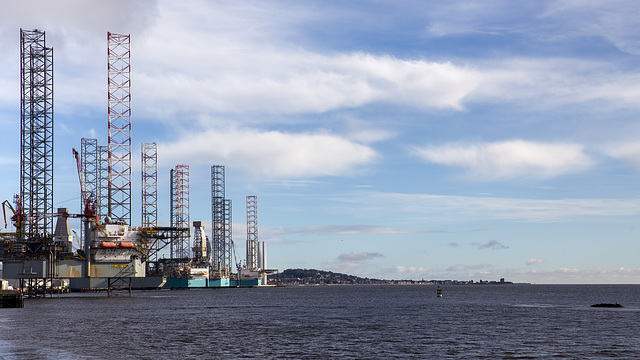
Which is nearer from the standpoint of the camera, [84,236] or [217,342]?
[217,342]

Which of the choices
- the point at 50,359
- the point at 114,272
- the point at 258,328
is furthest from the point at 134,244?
the point at 50,359

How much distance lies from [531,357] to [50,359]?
35.1 m

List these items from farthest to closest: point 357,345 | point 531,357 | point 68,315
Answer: point 68,315 → point 357,345 → point 531,357

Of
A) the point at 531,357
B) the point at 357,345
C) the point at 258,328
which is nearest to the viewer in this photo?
the point at 531,357

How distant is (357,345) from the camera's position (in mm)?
56375

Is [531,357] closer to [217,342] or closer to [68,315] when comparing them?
[217,342]

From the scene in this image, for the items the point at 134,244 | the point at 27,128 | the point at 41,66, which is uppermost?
the point at 41,66

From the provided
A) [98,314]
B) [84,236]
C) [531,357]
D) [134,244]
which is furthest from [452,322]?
[84,236]

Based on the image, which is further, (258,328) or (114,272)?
(114,272)

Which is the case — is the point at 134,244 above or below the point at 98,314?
above

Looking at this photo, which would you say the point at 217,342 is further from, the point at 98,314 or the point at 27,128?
the point at 27,128

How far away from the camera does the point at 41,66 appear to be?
131 metres

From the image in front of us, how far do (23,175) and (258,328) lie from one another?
82.0 meters

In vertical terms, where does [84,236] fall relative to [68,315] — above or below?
above
